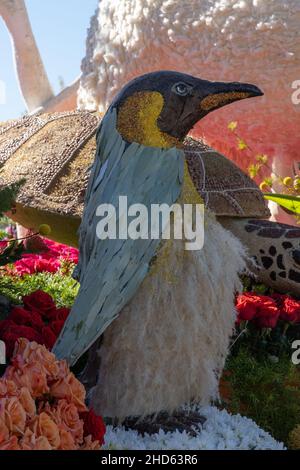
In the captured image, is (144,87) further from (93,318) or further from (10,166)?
(10,166)

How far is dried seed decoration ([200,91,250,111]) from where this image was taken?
45.0 inches

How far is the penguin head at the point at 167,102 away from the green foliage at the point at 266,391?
68 centimetres

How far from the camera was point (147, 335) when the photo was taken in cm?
107

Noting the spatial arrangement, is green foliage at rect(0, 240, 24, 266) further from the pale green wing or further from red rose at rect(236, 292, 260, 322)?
red rose at rect(236, 292, 260, 322)

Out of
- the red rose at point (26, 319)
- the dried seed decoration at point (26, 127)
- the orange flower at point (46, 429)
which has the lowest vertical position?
the orange flower at point (46, 429)

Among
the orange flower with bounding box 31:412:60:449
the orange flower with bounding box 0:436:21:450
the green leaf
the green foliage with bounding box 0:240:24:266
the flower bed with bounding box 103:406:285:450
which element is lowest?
the flower bed with bounding box 103:406:285:450

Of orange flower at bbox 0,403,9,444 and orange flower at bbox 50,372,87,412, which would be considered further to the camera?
orange flower at bbox 50,372,87,412

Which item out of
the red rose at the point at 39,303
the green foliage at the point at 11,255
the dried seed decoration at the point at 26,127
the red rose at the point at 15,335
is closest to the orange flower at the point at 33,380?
the red rose at the point at 15,335

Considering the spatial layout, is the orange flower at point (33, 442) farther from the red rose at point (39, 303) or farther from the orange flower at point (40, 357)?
the red rose at point (39, 303)

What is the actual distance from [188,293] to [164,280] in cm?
5

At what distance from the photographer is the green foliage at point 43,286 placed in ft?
5.82

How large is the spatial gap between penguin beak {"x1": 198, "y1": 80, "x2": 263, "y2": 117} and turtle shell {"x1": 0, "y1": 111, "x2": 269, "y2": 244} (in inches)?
33.4

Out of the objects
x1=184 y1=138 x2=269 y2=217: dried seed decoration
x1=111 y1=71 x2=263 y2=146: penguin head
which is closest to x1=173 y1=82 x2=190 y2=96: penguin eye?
x1=111 y1=71 x2=263 y2=146: penguin head
